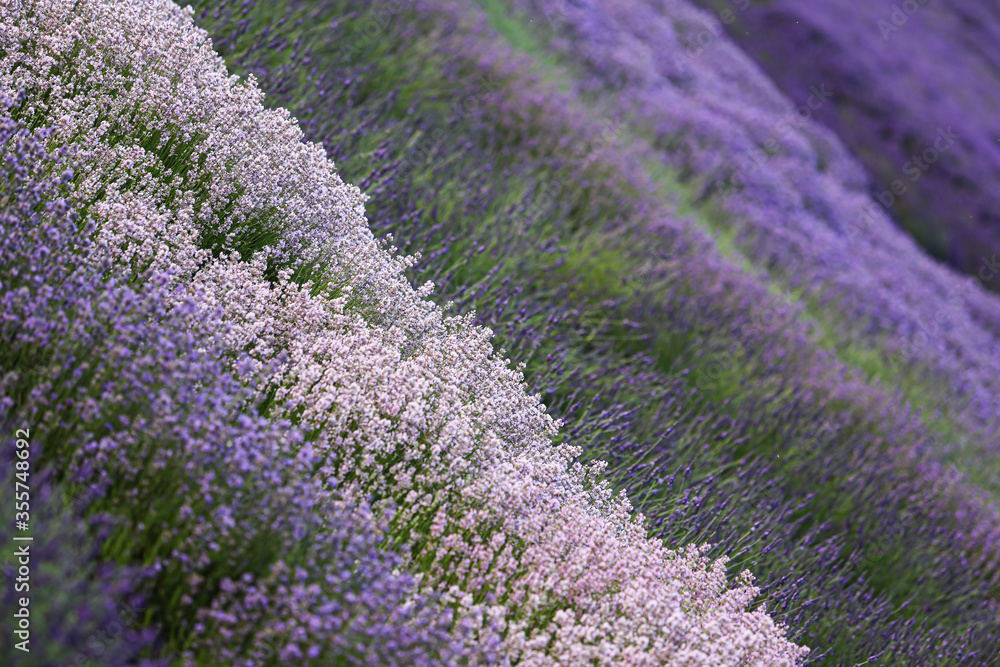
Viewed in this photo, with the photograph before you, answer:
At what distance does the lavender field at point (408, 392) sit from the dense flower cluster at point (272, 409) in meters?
0.01

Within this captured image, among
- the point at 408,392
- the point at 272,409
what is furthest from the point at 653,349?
the point at 272,409

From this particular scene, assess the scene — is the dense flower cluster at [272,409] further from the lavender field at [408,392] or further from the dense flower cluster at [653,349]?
the dense flower cluster at [653,349]

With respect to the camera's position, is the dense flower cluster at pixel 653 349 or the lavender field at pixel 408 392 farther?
the dense flower cluster at pixel 653 349

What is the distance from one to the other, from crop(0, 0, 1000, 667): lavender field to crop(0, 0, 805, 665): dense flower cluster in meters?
0.01

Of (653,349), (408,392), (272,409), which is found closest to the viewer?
(272,409)

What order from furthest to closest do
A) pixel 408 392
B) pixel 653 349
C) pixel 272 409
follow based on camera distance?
pixel 653 349 → pixel 408 392 → pixel 272 409

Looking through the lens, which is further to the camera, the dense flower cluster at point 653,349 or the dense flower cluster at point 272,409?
the dense flower cluster at point 653,349

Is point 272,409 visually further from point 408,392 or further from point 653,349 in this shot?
point 653,349

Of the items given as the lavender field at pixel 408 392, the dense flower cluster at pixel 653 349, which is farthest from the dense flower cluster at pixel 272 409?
the dense flower cluster at pixel 653 349

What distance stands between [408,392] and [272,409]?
418 millimetres

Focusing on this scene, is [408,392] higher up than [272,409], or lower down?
higher up

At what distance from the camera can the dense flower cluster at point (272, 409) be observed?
71.8 inches

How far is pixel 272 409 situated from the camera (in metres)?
2.35

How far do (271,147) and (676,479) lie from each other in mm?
2438
